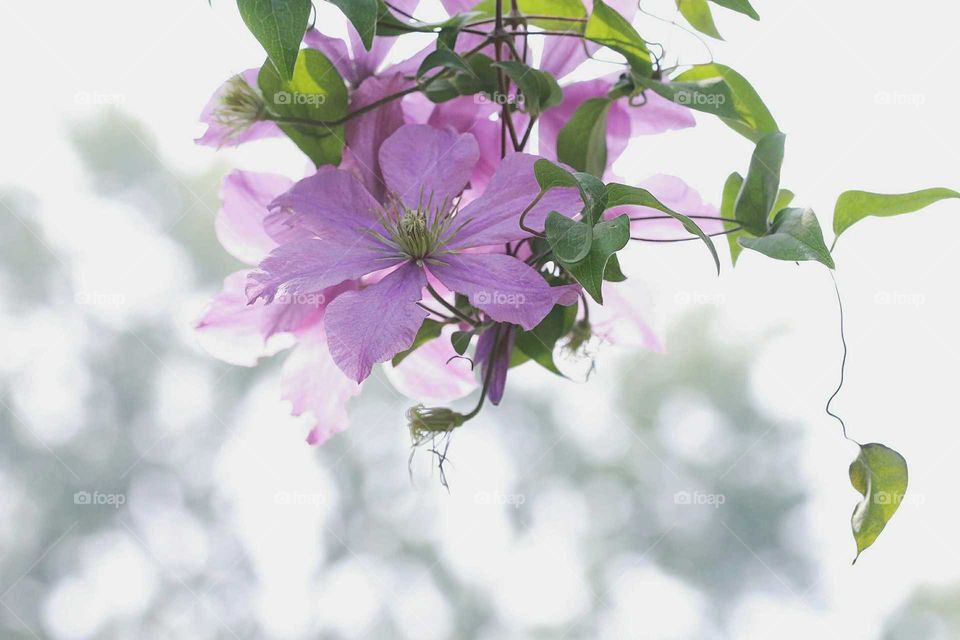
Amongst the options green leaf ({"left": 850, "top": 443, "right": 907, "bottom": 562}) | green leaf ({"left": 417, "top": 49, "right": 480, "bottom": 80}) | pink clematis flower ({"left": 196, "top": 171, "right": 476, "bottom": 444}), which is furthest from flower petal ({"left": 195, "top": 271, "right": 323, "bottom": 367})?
green leaf ({"left": 850, "top": 443, "right": 907, "bottom": 562})

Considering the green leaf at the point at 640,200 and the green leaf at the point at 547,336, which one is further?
the green leaf at the point at 547,336

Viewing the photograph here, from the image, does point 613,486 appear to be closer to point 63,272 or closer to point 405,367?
point 63,272

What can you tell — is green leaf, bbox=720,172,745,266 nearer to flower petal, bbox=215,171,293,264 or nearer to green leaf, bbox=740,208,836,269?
green leaf, bbox=740,208,836,269

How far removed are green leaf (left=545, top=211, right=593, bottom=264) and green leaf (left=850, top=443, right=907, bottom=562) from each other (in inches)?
5.4

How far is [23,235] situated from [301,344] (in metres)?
3.33

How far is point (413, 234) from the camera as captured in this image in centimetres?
33

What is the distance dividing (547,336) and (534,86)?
0.32ft

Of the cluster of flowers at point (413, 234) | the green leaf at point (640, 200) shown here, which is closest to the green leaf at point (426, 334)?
the cluster of flowers at point (413, 234)

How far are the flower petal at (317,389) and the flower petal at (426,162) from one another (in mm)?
86

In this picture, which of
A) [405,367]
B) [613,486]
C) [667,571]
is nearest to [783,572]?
[667,571]

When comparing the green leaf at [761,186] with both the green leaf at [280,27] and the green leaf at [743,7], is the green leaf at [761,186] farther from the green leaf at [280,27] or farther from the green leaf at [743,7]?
the green leaf at [280,27]

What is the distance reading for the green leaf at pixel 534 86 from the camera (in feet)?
1.15

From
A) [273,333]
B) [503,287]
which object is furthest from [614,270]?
[273,333]

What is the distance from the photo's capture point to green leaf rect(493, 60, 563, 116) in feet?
1.15
